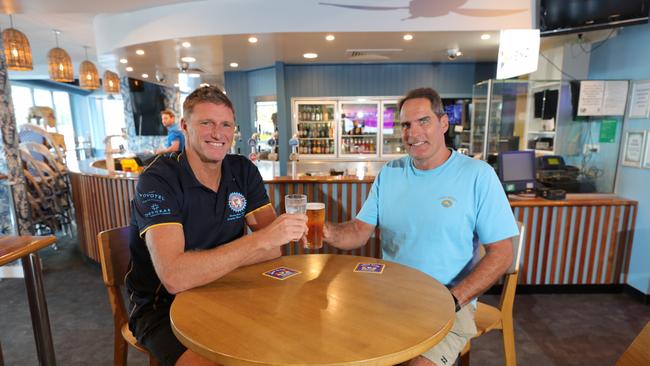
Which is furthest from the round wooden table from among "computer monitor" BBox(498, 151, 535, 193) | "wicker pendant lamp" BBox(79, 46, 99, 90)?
"wicker pendant lamp" BBox(79, 46, 99, 90)

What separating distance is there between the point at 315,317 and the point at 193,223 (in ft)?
2.43

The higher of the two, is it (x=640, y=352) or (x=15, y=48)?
(x=15, y=48)

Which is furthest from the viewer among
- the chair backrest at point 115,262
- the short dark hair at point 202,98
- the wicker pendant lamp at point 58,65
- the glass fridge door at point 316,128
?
the glass fridge door at point 316,128

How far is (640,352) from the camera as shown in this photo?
100 cm

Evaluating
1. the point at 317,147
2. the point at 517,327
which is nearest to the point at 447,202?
the point at 517,327

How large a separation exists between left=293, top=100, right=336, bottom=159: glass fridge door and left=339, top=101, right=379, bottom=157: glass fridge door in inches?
7.3

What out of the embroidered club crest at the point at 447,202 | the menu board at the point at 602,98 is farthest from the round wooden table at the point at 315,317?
the menu board at the point at 602,98

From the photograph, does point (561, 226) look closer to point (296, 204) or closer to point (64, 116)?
point (296, 204)

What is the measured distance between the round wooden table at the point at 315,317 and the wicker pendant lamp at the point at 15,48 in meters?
4.33

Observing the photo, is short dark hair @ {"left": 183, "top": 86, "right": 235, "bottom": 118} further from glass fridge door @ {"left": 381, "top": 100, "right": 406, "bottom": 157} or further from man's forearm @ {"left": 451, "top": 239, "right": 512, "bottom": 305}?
glass fridge door @ {"left": 381, "top": 100, "right": 406, "bottom": 157}

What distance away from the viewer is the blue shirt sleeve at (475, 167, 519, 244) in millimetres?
1629

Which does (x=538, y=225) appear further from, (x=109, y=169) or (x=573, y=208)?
(x=109, y=169)

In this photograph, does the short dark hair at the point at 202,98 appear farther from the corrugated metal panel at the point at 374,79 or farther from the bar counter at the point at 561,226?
the corrugated metal panel at the point at 374,79

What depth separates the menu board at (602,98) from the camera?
3.21 m
